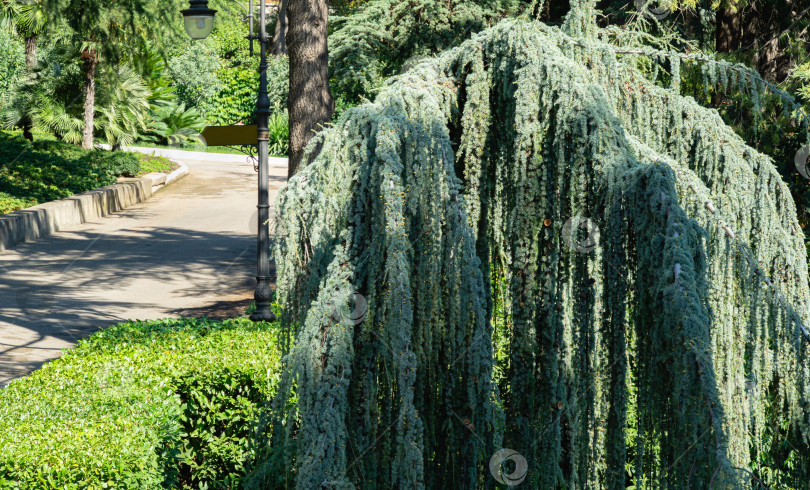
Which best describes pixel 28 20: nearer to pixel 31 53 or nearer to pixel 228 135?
pixel 31 53

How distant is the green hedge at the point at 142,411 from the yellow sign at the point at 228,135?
2.40 meters

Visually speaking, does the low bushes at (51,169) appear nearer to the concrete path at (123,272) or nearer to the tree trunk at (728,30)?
the concrete path at (123,272)

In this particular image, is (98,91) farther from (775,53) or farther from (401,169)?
(401,169)

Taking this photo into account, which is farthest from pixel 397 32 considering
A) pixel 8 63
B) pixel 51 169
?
pixel 8 63

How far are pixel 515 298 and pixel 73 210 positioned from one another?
16.1m

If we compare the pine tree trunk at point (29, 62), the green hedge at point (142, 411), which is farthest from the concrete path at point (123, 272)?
the pine tree trunk at point (29, 62)

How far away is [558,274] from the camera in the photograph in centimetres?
367

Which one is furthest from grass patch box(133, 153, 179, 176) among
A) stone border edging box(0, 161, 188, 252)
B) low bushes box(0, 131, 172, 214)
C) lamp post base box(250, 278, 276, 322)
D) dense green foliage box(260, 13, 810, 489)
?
dense green foliage box(260, 13, 810, 489)

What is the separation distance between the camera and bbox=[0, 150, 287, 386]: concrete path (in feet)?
33.8

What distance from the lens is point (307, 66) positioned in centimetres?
887

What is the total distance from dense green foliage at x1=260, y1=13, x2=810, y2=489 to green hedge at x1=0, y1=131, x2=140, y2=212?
1511 centimetres

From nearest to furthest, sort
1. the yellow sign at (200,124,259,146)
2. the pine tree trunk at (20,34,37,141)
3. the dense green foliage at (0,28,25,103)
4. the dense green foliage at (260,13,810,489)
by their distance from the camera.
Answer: the dense green foliage at (260,13,810,489) → the yellow sign at (200,124,259,146) → the pine tree trunk at (20,34,37,141) → the dense green foliage at (0,28,25,103)

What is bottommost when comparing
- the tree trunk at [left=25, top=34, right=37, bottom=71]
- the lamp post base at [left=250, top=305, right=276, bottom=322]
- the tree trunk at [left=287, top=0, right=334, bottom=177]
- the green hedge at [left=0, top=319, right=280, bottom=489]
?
the lamp post base at [left=250, top=305, right=276, bottom=322]

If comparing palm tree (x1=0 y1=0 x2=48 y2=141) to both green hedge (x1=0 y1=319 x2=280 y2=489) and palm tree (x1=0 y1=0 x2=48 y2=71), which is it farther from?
green hedge (x1=0 y1=319 x2=280 y2=489)
